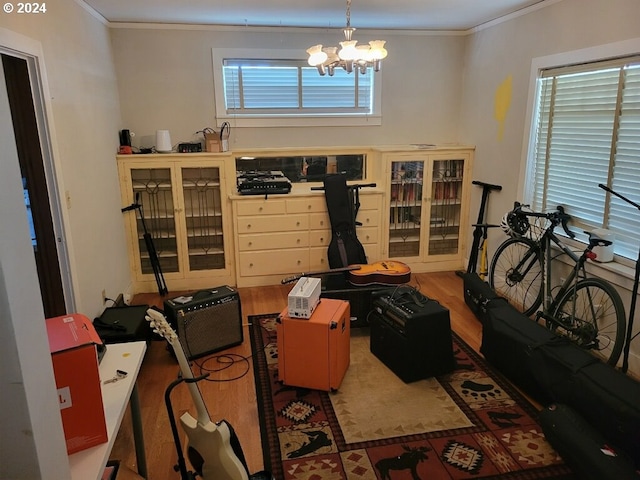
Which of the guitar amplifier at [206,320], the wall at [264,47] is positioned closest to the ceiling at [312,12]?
the wall at [264,47]

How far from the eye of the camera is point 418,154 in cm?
471

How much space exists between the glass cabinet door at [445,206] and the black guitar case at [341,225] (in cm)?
101

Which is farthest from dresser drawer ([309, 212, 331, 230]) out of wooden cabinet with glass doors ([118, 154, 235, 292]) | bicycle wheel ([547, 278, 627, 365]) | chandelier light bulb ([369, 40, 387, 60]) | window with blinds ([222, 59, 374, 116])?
bicycle wheel ([547, 278, 627, 365])

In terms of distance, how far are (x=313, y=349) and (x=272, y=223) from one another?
1.99 metres

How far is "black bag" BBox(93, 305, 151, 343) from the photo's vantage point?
3051mm

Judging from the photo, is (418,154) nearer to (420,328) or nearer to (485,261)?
(485,261)

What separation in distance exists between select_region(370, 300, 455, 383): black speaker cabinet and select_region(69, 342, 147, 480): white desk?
1.58 m

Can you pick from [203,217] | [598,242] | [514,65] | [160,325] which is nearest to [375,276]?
[598,242]

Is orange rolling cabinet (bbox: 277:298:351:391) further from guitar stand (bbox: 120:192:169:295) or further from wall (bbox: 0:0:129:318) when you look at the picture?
guitar stand (bbox: 120:192:169:295)

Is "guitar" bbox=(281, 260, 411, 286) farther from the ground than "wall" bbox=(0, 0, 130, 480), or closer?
closer

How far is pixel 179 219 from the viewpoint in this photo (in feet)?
14.7

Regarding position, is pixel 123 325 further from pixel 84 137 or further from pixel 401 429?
pixel 401 429

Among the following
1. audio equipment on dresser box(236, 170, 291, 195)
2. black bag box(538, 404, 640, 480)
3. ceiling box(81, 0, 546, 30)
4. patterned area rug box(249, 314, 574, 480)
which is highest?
ceiling box(81, 0, 546, 30)

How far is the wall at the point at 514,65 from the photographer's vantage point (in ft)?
10.0
